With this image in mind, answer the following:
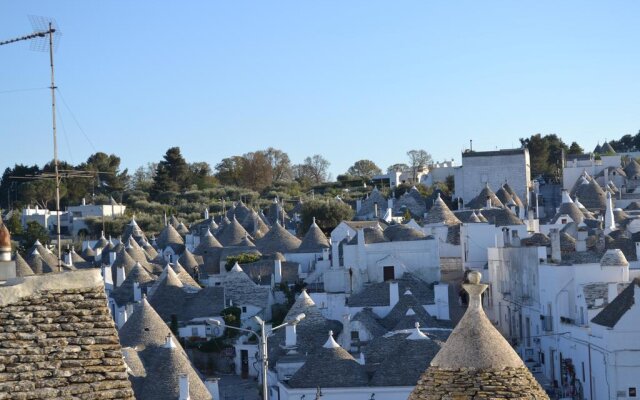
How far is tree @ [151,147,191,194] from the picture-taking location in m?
119

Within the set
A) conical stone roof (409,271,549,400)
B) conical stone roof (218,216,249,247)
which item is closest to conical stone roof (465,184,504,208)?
conical stone roof (218,216,249,247)

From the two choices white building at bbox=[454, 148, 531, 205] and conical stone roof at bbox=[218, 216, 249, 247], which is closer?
conical stone roof at bbox=[218, 216, 249, 247]

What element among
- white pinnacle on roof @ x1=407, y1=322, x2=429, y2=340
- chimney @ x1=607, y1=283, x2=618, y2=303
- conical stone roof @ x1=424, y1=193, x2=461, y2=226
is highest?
conical stone roof @ x1=424, y1=193, x2=461, y2=226

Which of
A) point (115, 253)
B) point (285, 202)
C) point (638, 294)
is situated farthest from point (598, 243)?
point (285, 202)

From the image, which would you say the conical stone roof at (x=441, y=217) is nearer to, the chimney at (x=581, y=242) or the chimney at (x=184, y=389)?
the chimney at (x=581, y=242)

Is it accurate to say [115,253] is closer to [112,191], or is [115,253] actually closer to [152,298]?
[152,298]

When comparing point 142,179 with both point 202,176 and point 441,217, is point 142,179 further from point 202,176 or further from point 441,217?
point 441,217

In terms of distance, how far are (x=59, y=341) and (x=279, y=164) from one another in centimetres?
12615

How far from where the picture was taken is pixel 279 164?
136250mm

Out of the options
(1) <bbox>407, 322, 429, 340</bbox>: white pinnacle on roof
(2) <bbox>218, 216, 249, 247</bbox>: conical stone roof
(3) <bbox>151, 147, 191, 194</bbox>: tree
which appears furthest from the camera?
(3) <bbox>151, 147, 191, 194</bbox>: tree

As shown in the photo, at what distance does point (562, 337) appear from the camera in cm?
4131

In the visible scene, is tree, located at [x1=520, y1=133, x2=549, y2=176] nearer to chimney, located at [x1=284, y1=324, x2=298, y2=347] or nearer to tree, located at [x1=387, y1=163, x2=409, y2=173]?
tree, located at [x1=387, y1=163, x2=409, y2=173]

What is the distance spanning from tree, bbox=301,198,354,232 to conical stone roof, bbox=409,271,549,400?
6375 centimetres

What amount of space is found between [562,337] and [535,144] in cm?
6982
